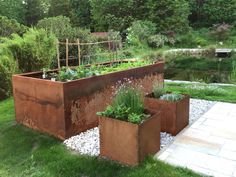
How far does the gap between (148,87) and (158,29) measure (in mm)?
16282

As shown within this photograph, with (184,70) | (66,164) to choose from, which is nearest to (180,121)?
(66,164)

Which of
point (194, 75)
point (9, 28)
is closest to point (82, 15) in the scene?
point (9, 28)

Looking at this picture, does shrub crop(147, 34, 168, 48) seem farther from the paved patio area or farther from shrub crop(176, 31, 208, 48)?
the paved patio area

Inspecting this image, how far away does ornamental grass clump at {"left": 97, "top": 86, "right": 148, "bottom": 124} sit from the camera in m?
3.24

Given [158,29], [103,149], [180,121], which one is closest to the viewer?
[103,149]

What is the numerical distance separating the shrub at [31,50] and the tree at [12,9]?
69.8ft

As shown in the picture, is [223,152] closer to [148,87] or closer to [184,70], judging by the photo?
[148,87]

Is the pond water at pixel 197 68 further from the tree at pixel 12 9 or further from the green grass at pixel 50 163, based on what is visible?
the tree at pixel 12 9

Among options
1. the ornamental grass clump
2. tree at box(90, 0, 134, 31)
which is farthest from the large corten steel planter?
tree at box(90, 0, 134, 31)

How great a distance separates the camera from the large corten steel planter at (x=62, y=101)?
150 inches

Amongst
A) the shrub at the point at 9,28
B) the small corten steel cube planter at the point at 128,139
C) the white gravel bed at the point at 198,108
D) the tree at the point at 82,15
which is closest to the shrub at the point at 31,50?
the white gravel bed at the point at 198,108

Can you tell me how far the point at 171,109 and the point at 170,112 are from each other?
0.06 m

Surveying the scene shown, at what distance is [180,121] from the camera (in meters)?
4.06

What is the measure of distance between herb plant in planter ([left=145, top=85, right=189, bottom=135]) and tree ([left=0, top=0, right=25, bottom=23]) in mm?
25404
